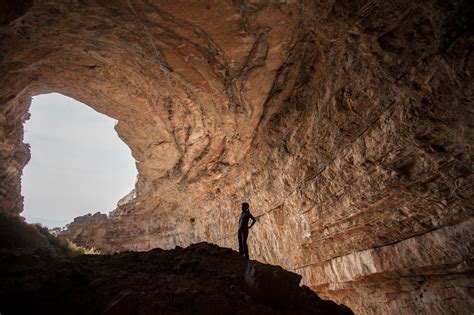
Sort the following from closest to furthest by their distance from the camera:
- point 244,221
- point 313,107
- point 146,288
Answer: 1. point 146,288
2. point 244,221
3. point 313,107

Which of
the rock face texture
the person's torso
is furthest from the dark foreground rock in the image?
the rock face texture

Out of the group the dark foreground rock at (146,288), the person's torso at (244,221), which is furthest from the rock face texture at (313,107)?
the dark foreground rock at (146,288)

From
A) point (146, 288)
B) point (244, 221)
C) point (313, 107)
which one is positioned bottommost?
point (146, 288)

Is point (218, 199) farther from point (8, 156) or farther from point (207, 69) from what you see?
point (8, 156)

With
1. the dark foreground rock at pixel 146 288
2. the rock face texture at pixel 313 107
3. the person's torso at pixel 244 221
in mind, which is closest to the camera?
the dark foreground rock at pixel 146 288

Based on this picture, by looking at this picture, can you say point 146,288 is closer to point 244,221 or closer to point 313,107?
point 244,221

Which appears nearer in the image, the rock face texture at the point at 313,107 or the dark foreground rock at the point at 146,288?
the dark foreground rock at the point at 146,288

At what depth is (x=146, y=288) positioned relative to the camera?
4.01 meters

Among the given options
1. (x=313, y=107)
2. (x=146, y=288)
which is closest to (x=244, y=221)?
(x=146, y=288)

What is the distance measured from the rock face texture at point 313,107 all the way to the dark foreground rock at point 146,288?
8.14ft

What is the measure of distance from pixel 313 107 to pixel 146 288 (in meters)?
5.99

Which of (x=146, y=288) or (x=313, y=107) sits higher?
(x=313, y=107)

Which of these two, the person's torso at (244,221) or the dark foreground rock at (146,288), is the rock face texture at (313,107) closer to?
the person's torso at (244,221)

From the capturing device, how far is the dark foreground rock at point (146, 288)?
350 cm
